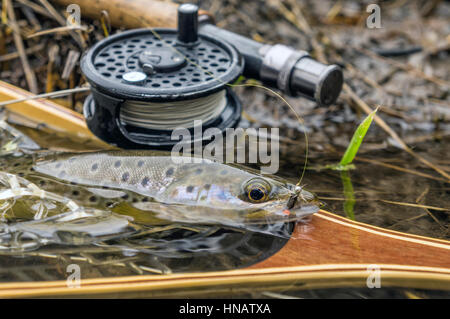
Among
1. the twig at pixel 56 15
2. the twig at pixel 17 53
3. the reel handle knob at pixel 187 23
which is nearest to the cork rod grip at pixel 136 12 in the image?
the twig at pixel 56 15

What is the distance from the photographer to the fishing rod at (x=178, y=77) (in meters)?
2.14

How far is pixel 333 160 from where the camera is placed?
2.57 meters

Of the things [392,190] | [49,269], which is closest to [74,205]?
[49,269]

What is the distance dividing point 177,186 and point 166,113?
1.32ft

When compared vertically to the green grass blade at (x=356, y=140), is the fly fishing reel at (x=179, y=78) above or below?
above

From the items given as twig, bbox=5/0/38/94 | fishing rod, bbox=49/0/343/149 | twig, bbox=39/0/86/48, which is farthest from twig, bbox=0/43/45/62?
fishing rod, bbox=49/0/343/149

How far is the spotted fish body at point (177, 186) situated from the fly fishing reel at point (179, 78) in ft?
0.64

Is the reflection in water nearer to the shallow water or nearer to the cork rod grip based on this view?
the shallow water

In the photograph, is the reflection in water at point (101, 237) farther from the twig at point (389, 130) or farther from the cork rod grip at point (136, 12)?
the cork rod grip at point (136, 12)

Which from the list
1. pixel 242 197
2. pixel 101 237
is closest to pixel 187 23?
pixel 242 197

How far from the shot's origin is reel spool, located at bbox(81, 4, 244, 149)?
2109 millimetres

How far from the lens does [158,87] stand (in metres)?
2.17

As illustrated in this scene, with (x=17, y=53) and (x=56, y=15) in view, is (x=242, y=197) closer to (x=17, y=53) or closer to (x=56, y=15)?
(x=56, y=15)
